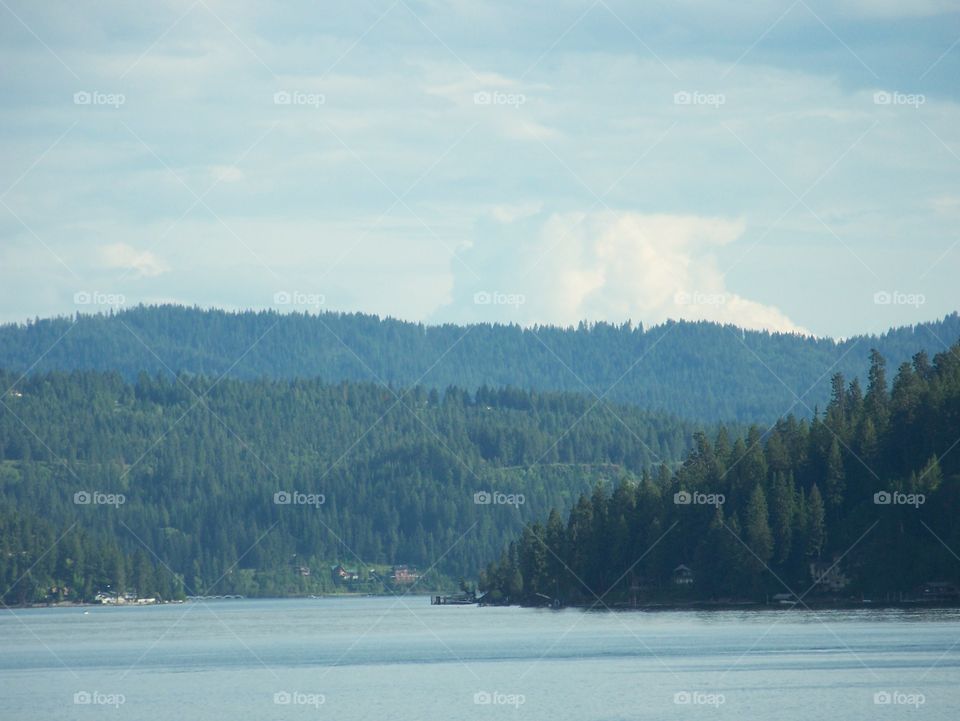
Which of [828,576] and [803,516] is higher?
[803,516]

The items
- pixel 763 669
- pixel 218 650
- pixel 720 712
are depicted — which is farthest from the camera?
pixel 218 650

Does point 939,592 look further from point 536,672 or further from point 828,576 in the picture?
point 536,672

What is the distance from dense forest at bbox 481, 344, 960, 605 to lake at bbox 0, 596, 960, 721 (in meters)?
7.96

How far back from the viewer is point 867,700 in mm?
76250

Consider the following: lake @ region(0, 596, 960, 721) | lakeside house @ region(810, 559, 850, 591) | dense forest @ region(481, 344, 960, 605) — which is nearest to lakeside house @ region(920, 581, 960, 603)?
dense forest @ region(481, 344, 960, 605)

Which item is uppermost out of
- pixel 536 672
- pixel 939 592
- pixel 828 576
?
pixel 828 576

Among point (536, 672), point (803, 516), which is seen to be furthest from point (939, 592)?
point (536, 672)

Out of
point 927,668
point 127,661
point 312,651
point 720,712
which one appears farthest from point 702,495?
point 720,712

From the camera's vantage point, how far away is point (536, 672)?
9781 centimetres

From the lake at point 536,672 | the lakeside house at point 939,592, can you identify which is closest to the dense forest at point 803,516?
the lakeside house at point 939,592

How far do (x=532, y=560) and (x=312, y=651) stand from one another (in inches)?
2574

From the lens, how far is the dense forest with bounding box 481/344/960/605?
5674 inches

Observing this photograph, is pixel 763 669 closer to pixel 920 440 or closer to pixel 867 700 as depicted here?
pixel 867 700

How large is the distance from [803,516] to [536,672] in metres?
61.8
